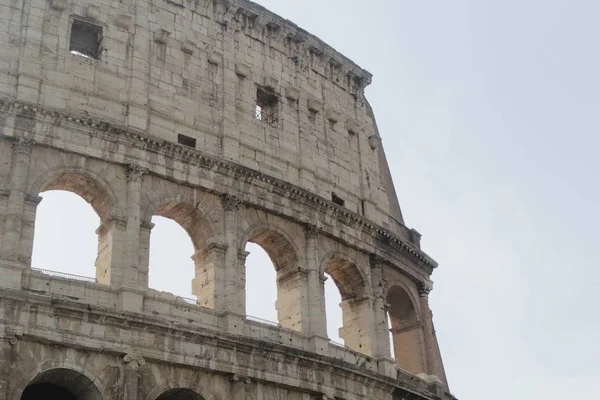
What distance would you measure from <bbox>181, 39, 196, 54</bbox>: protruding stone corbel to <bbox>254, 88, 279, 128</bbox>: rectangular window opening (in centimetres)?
209

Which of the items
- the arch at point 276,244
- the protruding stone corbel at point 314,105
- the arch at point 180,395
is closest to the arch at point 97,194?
the arch at point 180,395

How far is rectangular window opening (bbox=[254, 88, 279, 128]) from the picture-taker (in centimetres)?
2362

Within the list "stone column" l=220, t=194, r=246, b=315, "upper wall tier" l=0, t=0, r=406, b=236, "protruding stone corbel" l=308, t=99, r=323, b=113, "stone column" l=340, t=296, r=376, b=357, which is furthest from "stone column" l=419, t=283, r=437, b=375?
"stone column" l=220, t=194, r=246, b=315

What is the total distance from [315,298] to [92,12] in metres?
8.08

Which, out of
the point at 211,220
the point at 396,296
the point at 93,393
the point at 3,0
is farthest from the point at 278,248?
the point at 3,0

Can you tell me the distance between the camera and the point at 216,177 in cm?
2123

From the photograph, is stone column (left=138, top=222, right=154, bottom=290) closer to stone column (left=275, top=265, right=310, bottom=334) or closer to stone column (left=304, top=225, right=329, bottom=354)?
stone column (left=275, top=265, right=310, bottom=334)

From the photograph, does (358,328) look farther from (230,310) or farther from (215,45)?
(215,45)

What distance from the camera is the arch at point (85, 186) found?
19188 mm

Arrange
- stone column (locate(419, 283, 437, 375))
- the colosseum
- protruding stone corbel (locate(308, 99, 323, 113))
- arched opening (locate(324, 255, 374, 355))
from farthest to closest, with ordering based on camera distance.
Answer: protruding stone corbel (locate(308, 99, 323, 113))
stone column (locate(419, 283, 437, 375))
arched opening (locate(324, 255, 374, 355))
the colosseum

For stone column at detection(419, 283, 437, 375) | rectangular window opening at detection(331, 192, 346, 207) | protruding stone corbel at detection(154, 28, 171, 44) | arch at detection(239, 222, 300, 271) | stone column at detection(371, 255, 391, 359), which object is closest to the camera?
arch at detection(239, 222, 300, 271)

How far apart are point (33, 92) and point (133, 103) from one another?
2.17 m

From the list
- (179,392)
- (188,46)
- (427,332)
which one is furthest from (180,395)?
(188,46)

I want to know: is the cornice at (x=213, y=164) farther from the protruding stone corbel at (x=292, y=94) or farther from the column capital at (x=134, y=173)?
the protruding stone corbel at (x=292, y=94)
